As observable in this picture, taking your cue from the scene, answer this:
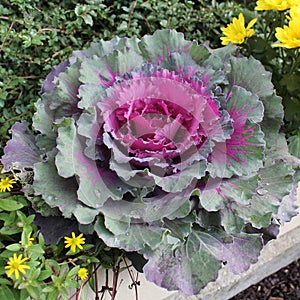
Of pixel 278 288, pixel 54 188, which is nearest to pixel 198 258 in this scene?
pixel 54 188

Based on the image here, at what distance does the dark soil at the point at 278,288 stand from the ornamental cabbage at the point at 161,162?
2.22ft

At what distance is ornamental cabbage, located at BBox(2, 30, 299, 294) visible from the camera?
86 centimetres

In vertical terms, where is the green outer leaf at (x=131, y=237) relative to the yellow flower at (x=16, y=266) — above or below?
below

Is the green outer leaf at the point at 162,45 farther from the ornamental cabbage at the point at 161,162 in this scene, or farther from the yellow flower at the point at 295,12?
the yellow flower at the point at 295,12

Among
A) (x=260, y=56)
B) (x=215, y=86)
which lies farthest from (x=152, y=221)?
(x=260, y=56)

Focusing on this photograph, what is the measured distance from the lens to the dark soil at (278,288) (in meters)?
1.61

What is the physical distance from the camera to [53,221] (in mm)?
939

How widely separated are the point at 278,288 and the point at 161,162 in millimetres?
968

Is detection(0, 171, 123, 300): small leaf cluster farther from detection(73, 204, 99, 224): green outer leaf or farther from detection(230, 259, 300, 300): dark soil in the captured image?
detection(230, 259, 300, 300): dark soil

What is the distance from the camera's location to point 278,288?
5.34ft

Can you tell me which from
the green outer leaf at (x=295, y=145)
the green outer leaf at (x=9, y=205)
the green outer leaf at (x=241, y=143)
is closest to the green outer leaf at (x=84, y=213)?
the green outer leaf at (x=9, y=205)

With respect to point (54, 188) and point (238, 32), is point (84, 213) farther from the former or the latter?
point (238, 32)

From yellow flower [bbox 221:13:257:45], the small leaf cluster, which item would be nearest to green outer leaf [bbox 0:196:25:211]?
the small leaf cluster

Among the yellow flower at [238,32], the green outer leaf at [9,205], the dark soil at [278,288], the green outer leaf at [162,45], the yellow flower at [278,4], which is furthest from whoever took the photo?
the dark soil at [278,288]
